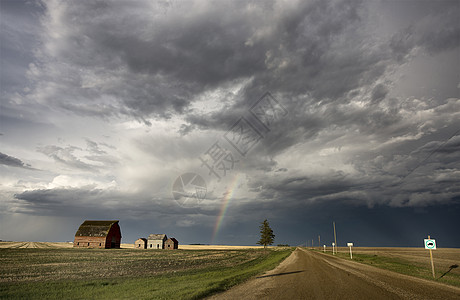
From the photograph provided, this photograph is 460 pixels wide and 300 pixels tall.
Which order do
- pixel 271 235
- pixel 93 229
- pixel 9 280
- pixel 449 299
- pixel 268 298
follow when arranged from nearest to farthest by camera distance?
1. pixel 268 298
2. pixel 449 299
3. pixel 9 280
4. pixel 93 229
5. pixel 271 235

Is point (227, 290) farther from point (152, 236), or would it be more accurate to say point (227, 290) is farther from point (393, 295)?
point (152, 236)

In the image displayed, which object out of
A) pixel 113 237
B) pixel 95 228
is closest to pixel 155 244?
pixel 113 237

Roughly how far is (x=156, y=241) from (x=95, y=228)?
28.4m

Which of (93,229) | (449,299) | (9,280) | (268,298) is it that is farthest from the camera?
(93,229)

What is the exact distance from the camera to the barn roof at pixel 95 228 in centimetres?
8781

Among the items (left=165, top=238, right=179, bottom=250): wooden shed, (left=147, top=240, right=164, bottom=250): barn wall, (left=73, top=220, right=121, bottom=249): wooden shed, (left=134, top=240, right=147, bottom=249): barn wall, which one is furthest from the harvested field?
(left=165, top=238, right=179, bottom=250): wooden shed

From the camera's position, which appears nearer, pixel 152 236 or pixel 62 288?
pixel 62 288

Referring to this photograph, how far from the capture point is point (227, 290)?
49.4 ft

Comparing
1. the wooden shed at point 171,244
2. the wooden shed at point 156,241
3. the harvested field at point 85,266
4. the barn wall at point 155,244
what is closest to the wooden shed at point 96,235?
the barn wall at point 155,244

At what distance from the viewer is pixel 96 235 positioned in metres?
87.4

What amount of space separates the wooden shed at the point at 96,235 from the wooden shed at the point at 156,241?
60.5 feet

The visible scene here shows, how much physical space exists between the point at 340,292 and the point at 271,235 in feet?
373

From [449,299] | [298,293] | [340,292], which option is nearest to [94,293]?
[298,293]

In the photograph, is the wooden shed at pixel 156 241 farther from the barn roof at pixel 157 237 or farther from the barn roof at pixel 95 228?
the barn roof at pixel 95 228
